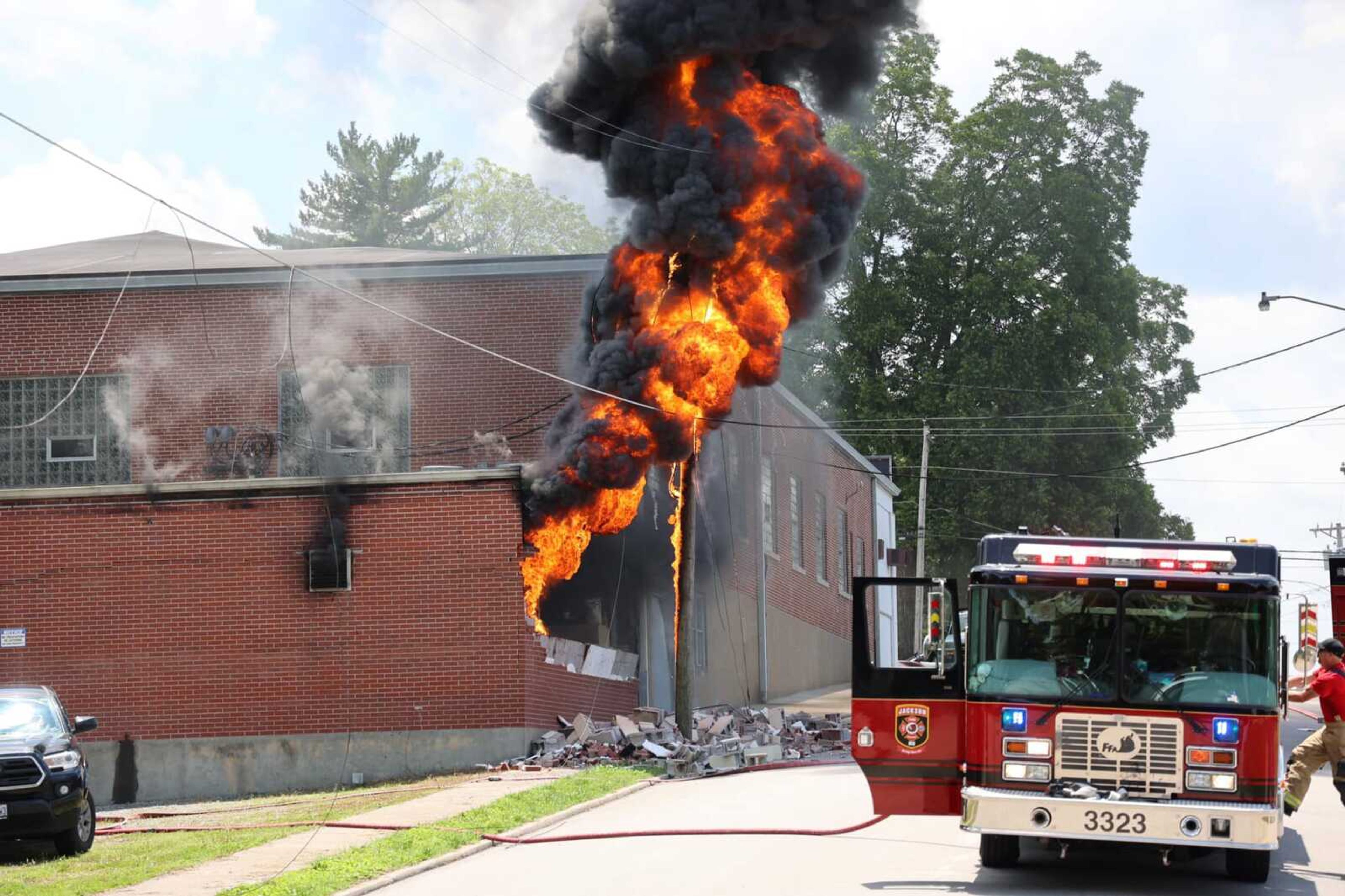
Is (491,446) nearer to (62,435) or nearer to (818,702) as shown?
(62,435)

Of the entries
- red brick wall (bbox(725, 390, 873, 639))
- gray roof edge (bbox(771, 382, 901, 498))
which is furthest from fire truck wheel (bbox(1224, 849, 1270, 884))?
red brick wall (bbox(725, 390, 873, 639))

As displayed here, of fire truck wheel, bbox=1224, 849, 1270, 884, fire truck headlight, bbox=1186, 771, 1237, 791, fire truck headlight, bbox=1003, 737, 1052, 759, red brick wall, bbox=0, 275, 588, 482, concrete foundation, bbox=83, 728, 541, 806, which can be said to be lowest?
concrete foundation, bbox=83, 728, 541, 806

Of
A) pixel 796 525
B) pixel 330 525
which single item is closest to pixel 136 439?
pixel 330 525

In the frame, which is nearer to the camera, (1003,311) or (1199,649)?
(1199,649)

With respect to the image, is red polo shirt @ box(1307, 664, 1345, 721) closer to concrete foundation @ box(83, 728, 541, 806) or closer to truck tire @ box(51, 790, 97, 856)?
truck tire @ box(51, 790, 97, 856)

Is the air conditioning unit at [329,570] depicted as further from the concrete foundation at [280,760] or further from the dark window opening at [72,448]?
the dark window opening at [72,448]

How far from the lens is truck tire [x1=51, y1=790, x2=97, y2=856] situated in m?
15.4

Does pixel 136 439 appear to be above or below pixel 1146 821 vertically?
above

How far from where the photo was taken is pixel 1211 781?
10914mm

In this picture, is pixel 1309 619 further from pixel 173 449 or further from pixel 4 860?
pixel 173 449

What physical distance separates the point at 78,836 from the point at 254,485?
8796 millimetres

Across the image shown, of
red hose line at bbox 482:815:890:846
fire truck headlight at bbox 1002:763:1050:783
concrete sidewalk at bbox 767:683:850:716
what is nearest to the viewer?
fire truck headlight at bbox 1002:763:1050:783

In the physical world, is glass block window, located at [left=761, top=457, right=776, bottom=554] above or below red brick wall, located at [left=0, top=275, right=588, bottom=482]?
below

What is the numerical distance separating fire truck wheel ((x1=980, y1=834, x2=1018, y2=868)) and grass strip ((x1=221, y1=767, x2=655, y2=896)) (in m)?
4.59
